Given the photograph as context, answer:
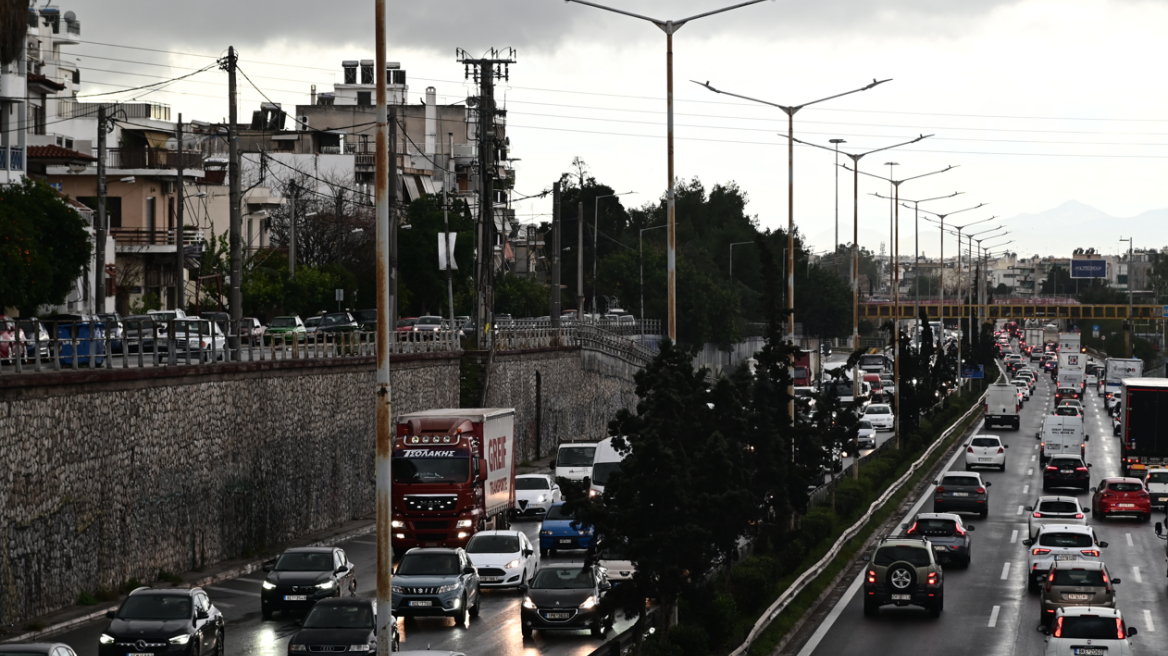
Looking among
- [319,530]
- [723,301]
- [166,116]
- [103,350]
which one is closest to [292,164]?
[166,116]

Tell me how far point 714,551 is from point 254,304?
45973mm

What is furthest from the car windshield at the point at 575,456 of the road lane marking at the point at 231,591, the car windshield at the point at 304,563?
the car windshield at the point at 304,563

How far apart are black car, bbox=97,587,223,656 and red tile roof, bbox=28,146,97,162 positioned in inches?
1557

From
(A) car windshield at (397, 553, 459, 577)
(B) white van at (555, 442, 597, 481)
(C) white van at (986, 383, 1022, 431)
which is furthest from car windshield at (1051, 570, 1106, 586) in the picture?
(C) white van at (986, 383, 1022, 431)

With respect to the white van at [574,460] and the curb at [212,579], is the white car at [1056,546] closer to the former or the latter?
the curb at [212,579]

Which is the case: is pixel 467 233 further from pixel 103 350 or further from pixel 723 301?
pixel 103 350

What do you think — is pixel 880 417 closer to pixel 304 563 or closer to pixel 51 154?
pixel 51 154

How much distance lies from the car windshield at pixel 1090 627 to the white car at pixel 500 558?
12.6 metres

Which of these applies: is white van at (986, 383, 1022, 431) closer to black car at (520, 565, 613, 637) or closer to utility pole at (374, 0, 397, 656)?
black car at (520, 565, 613, 637)

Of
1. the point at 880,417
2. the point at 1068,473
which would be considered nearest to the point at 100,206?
the point at 1068,473

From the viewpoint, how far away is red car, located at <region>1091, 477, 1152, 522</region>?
47.1 metres

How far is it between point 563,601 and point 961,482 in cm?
2366

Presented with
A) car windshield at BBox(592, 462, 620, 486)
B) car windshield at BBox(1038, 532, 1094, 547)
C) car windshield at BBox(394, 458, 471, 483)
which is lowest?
car windshield at BBox(1038, 532, 1094, 547)

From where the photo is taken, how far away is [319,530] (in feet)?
140
